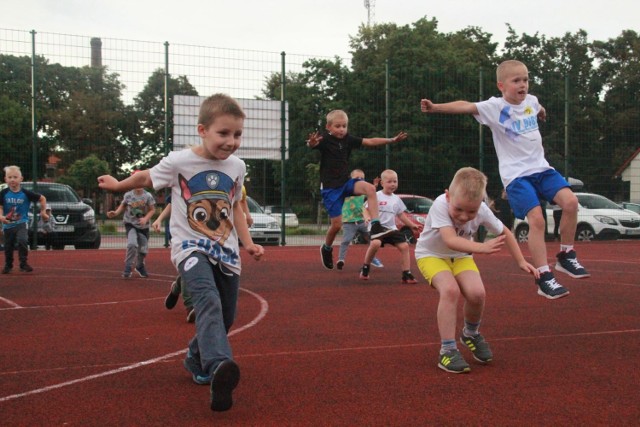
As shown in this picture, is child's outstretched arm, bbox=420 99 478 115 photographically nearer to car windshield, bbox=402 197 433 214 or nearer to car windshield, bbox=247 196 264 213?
car windshield, bbox=247 196 264 213

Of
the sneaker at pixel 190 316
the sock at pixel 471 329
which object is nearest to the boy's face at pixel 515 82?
the sock at pixel 471 329

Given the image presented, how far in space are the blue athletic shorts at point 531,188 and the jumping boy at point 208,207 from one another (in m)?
3.13

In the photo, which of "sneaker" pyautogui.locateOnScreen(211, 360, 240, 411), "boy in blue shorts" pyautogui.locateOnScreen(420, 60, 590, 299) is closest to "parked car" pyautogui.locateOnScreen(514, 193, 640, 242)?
"boy in blue shorts" pyautogui.locateOnScreen(420, 60, 590, 299)

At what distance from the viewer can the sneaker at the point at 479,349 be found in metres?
5.28

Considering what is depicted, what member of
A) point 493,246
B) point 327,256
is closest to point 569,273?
point 493,246

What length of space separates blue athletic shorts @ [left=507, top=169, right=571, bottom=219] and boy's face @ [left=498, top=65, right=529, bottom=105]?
74 centimetres

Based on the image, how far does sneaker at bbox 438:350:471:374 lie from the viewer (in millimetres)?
4957

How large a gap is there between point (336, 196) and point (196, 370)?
21.1ft

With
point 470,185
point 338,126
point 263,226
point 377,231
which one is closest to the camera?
point 470,185

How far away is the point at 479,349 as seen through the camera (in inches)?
209

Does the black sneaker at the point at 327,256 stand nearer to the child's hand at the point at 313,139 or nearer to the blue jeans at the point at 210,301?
the child's hand at the point at 313,139

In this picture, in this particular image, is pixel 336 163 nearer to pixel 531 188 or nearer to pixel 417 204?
pixel 531 188

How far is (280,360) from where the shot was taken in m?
5.42

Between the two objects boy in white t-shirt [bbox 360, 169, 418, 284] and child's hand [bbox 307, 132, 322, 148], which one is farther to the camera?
boy in white t-shirt [bbox 360, 169, 418, 284]
